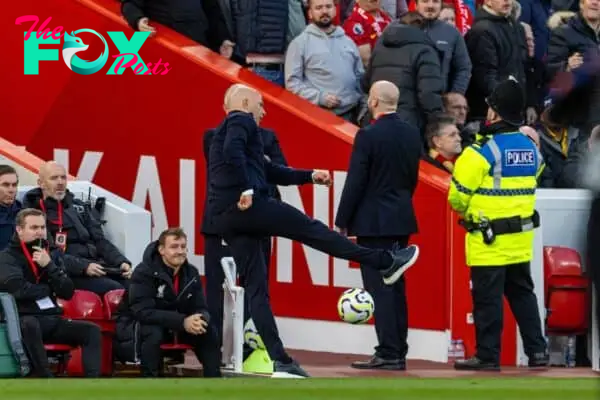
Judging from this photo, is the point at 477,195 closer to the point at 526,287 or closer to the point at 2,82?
the point at 526,287

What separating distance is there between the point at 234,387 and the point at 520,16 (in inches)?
259

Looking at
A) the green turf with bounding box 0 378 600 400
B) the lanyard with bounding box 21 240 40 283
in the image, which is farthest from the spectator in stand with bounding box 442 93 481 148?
the lanyard with bounding box 21 240 40 283

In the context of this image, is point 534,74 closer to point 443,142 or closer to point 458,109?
point 458,109

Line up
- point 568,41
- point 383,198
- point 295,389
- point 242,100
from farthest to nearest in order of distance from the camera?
point 568,41, point 383,198, point 242,100, point 295,389

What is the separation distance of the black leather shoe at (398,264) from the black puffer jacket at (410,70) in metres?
2.27

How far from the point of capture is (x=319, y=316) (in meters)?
15.0

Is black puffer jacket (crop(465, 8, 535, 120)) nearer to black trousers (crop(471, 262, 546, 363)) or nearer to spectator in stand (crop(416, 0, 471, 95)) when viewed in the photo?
spectator in stand (crop(416, 0, 471, 95))

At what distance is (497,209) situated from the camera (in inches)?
517

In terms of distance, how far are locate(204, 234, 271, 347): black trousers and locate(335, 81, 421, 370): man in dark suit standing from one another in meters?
0.67

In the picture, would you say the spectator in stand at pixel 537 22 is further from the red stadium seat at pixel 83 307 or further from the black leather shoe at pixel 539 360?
the red stadium seat at pixel 83 307

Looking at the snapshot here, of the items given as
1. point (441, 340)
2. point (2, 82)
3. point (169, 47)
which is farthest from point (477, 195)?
point (2, 82)

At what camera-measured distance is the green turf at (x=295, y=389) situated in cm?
1099

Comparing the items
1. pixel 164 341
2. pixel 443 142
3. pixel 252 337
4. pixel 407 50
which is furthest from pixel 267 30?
pixel 164 341

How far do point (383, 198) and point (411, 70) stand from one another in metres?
2.19
